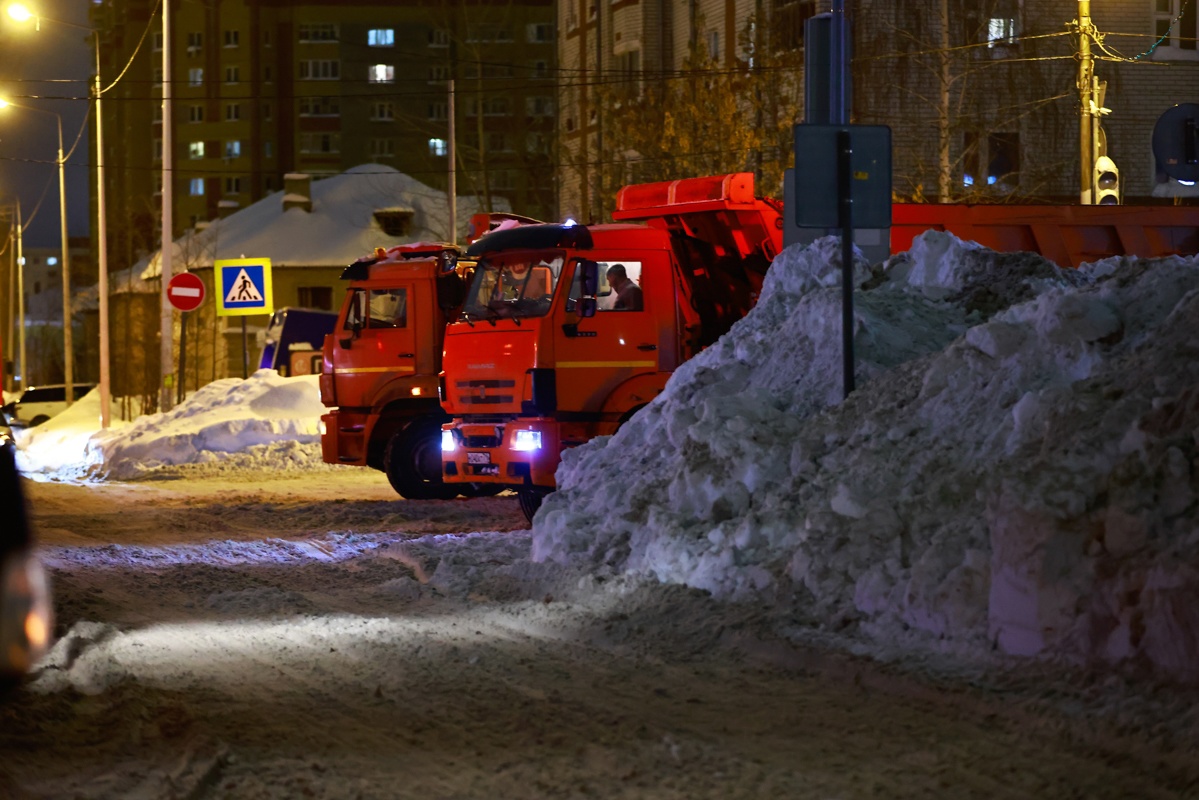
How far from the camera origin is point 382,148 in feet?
310

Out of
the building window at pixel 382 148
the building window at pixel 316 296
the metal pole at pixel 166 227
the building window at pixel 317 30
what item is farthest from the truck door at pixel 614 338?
the building window at pixel 317 30

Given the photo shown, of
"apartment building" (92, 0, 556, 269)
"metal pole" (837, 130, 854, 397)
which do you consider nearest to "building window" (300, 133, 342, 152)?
"apartment building" (92, 0, 556, 269)

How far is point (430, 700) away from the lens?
281 inches

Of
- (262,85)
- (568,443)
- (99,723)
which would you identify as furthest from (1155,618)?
(262,85)

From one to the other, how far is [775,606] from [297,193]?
61725mm

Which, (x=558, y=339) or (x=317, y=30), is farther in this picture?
(x=317, y=30)

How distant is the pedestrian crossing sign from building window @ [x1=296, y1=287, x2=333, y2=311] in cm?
3675

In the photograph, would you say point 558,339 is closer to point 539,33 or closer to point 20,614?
point 20,614

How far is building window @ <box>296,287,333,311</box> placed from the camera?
64250 mm

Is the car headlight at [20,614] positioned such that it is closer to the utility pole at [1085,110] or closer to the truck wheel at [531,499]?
the truck wheel at [531,499]

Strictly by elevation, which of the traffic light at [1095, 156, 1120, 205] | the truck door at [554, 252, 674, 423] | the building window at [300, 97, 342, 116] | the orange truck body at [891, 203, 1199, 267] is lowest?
the truck door at [554, 252, 674, 423]

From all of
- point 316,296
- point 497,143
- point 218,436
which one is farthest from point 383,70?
point 218,436

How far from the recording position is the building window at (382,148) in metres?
94.1

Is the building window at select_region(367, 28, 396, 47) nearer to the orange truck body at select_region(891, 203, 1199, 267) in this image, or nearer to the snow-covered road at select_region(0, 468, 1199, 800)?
the orange truck body at select_region(891, 203, 1199, 267)
